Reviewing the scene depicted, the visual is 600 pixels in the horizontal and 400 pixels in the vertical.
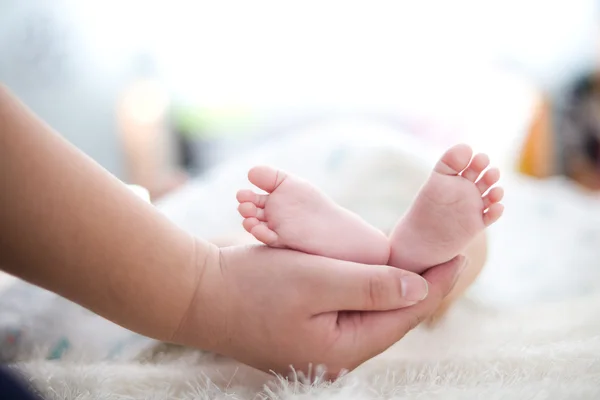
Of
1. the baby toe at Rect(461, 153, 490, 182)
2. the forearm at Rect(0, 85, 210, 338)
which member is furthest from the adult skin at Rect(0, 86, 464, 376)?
the baby toe at Rect(461, 153, 490, 182)

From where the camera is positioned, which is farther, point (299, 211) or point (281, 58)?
point (281, 58)

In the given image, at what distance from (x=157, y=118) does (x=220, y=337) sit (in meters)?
1.75

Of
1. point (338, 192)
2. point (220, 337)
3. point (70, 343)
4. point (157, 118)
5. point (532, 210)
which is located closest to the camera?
point (220, 337)

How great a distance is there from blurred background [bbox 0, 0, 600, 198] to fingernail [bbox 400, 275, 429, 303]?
1.58m

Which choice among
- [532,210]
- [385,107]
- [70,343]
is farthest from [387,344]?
[385,107]

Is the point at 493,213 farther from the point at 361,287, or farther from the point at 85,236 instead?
the point at 85,236

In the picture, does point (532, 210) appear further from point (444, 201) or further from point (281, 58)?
point (281, 58)

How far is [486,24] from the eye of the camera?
230 centimetres

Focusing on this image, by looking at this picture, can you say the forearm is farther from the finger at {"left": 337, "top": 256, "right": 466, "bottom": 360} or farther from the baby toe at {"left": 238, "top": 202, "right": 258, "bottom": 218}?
the finger at {"left": 337, "top": 256, "right": 466, "bottom": 360}

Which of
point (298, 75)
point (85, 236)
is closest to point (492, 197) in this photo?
point (85, 236)

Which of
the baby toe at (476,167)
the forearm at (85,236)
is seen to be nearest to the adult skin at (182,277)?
the forearm at (85,236)

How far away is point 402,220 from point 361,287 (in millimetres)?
116

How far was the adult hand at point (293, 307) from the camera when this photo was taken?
2.08 feet

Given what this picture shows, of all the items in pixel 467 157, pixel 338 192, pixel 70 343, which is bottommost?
pixel 70 343
